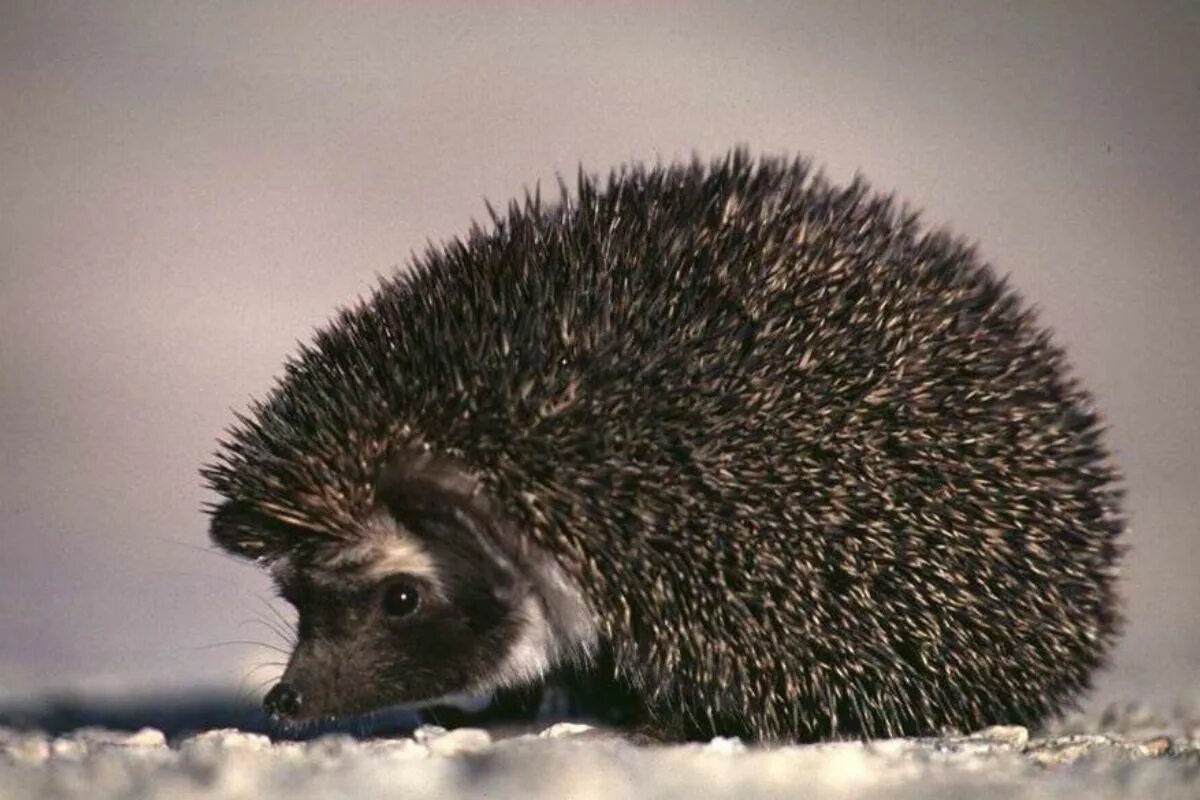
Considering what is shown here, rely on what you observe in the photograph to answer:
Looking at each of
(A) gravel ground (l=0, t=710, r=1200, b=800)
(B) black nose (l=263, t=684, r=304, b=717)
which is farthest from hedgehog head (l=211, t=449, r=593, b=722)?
(A) gravel ground (l=0, t=710, r=1200, b=800)

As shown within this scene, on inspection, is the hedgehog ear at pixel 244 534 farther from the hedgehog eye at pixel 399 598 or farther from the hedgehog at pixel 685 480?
the hedgehog eye at pixel 399 598

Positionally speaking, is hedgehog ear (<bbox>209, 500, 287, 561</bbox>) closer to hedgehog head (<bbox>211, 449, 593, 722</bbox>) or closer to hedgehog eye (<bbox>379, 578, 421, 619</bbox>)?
hedgehog head (<bbox>211, 449, 593, 722</bbox>)

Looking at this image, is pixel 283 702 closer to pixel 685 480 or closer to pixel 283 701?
pixel 283 701

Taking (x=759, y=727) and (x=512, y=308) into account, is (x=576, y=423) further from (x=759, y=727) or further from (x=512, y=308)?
(x=759, y=727)

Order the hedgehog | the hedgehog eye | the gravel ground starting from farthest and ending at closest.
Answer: the hedgehog eye, the hedgehog, the gravel ground

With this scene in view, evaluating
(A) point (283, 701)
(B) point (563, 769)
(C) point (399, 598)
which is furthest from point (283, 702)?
(B) point (563, 769)

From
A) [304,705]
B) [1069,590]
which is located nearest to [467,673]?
[304,705]
